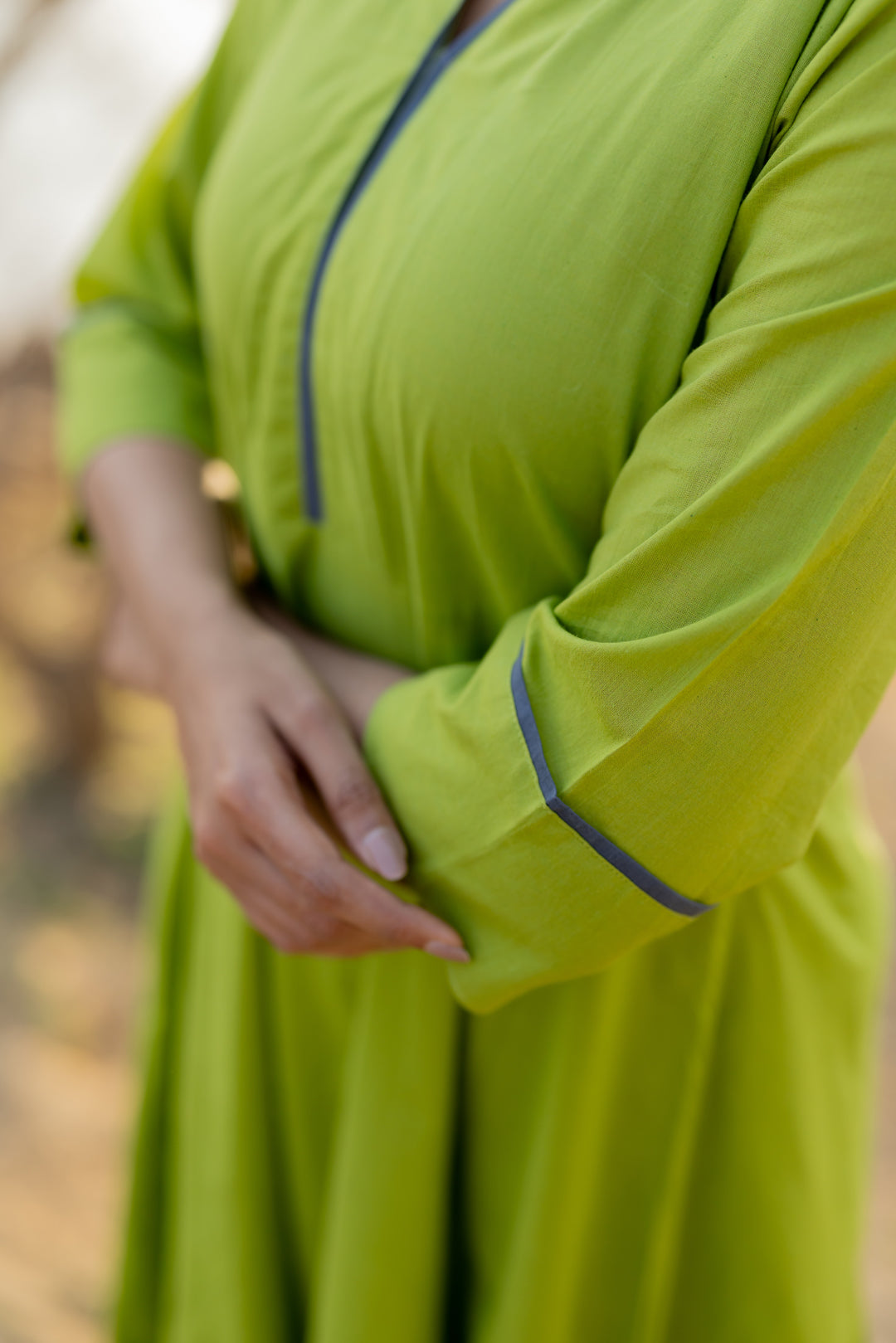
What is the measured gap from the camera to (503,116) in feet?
1.69

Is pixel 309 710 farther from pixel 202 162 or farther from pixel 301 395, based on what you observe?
pixel 202 162

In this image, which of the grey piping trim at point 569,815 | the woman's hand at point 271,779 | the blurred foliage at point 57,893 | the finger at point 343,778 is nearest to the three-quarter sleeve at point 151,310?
the woman's hand at point 271,779

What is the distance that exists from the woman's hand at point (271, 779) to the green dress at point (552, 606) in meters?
0.03

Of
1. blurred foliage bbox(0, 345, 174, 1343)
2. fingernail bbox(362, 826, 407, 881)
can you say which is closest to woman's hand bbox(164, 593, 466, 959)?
fingernail bbox(362, 826, 407, 881)

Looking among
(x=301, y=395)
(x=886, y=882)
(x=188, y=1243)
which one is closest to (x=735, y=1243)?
(x=886, y=882)

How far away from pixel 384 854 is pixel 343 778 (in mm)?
44

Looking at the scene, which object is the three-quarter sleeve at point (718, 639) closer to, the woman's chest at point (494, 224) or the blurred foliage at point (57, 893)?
the woman's chest at point (494, 224)

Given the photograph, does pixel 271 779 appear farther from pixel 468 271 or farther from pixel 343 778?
pixel 468 271

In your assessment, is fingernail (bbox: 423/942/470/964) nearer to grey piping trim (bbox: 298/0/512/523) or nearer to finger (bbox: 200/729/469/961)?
finger (bbox: 200/729/469/961)

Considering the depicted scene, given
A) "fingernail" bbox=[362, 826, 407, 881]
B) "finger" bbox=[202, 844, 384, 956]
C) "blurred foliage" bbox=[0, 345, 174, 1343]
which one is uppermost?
"fingernail" bbox=[362, 826, 407, 881]

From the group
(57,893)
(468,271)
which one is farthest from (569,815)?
(57,893)

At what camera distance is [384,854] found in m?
0.56

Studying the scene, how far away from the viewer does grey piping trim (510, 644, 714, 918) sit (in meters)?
0.50

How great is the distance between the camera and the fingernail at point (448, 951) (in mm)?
564
